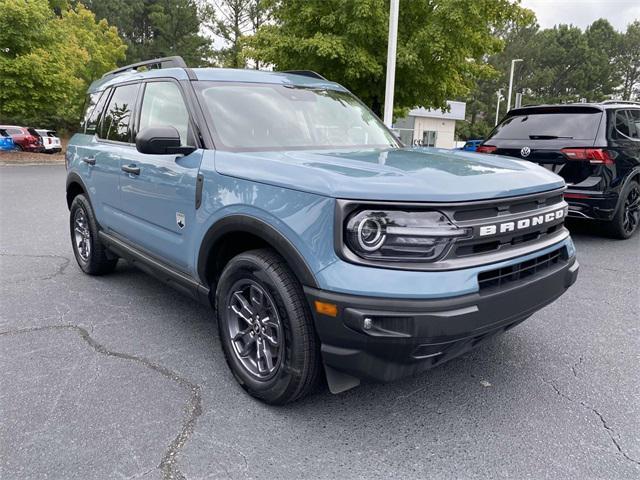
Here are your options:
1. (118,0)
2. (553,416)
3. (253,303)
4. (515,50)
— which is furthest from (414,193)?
(515,50)

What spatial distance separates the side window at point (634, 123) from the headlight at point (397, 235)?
594cm

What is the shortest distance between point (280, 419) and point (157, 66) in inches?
118

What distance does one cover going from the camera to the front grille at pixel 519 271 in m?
2.28

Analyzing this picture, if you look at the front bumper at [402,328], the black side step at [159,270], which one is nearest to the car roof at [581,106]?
the front bumper at [402,328]

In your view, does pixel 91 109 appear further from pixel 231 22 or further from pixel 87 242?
pixel 231 22

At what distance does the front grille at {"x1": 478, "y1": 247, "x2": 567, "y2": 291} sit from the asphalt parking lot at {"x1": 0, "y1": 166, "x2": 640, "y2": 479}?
778mm

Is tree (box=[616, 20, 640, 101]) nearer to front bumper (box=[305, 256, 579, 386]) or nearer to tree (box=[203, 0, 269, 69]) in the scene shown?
tree (box=[203, 0, 269, 69])

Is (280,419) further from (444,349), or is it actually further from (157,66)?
(157,66)

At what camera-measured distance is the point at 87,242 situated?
497 cm

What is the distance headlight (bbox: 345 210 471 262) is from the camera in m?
2.16

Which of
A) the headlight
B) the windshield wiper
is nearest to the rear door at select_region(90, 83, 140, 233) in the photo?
the headlight

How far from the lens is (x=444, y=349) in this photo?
2191mm

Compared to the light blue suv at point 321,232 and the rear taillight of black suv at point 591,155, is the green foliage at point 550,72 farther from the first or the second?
the light blue suv at point 321,232

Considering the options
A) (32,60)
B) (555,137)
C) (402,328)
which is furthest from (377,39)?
(32,60)
